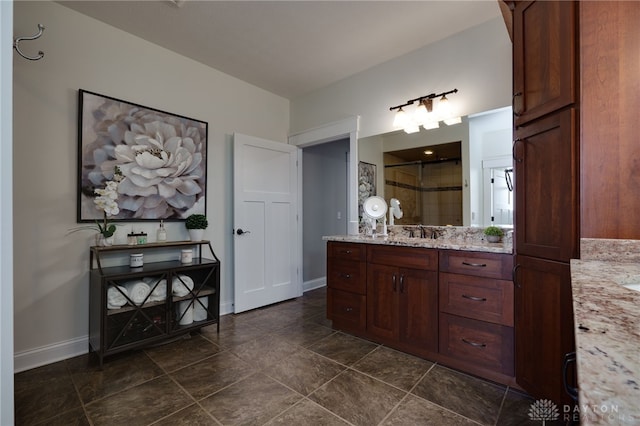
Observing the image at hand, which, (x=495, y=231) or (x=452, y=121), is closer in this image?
(x=495, y=231)

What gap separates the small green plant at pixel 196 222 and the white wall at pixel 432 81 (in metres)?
1.80

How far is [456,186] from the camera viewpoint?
102 inches

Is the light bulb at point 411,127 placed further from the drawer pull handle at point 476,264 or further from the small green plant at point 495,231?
the drawer pull handle at point 476,264

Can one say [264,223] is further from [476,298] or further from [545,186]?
[545,186]

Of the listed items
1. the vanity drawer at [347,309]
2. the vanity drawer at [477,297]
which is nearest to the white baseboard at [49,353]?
the vanity drawer at [347,309]

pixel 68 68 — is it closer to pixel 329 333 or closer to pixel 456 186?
pixel 329 333

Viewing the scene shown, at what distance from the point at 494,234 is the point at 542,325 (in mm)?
854

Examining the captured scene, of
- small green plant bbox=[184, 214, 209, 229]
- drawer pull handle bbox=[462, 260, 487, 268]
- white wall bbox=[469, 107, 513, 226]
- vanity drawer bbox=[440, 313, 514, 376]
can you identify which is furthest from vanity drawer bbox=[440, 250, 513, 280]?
small green plant bbox=[184, 214, 209, 229]

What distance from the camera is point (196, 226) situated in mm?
2828

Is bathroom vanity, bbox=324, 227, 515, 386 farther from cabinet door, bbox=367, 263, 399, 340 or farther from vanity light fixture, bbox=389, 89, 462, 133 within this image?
vanity light fixture, bbox=389, 89, 462, 133

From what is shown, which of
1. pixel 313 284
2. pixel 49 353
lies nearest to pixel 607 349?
pixel 49 353

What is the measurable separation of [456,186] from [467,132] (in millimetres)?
470

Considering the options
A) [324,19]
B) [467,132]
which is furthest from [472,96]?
[324,19]

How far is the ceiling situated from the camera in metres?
2.23
